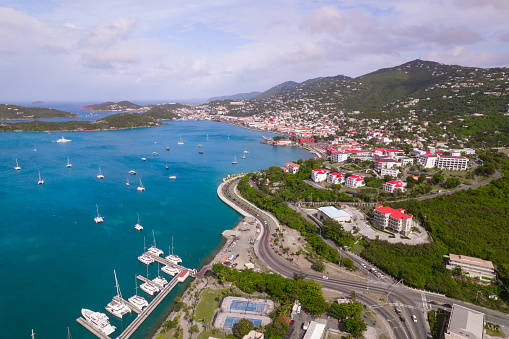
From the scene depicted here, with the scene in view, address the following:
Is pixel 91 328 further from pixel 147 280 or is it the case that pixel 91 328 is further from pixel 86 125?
pixel 86 125

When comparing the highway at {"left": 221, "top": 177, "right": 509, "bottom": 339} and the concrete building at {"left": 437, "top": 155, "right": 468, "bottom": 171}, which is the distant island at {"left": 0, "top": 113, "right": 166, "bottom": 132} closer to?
the highway at {"left": 221, "top": 177, "right": 509, "bottom": 339}

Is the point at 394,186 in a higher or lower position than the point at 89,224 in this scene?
higher

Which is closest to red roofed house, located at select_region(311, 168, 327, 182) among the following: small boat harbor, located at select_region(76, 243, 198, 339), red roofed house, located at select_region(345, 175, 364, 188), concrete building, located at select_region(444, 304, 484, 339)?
red roofed house, located at select_region(345, 175, 364, 188)

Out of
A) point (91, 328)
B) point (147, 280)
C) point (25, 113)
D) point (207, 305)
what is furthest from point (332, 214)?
point (25, 113)

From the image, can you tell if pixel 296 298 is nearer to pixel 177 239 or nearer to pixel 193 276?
pixel 193 276

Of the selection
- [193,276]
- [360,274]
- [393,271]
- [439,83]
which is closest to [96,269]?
[193,276]

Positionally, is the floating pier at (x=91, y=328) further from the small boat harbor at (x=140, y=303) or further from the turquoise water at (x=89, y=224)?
the turquoise water at (x=89, y=224)
